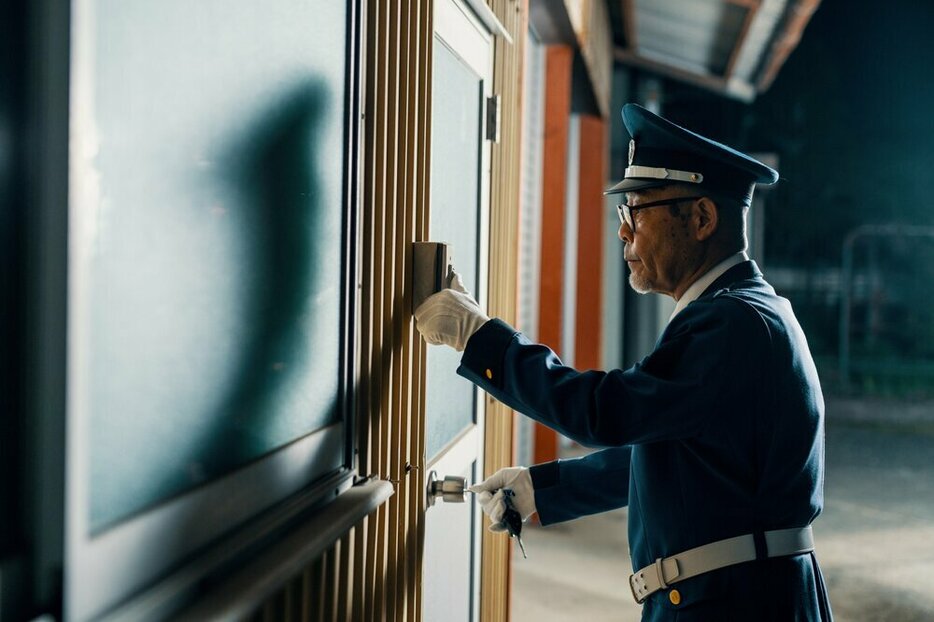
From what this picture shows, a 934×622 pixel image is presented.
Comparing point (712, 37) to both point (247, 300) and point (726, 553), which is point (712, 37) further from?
point (247, 300)

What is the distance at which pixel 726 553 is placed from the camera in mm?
1858

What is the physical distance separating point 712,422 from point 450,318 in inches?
24.0

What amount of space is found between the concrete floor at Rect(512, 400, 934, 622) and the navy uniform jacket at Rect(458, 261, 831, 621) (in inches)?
111

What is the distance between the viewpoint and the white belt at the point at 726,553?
1858 mm

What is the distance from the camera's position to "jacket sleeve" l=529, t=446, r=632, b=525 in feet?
7.74

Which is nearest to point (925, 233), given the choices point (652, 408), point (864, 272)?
point (864, 272)

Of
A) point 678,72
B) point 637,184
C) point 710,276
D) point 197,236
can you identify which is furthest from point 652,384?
point 678,72

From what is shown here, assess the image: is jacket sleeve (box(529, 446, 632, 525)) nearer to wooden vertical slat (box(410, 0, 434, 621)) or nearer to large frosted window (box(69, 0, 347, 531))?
wooden vertical slat (box(410, 0, 434, 621))

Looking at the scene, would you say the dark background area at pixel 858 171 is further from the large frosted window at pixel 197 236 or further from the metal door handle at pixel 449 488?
the large frosted window at pixel 197 236

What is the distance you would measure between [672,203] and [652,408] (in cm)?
53

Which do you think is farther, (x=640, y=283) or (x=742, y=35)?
(x=742, y=35)

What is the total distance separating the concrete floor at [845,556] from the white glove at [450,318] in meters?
3.02

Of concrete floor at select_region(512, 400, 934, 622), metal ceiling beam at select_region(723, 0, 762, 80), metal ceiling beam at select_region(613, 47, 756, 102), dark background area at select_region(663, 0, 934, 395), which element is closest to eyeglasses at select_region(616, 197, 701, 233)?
concrete floor at select_region(512, 400, 934, 622)

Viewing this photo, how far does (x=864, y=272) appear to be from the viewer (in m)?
14.0
